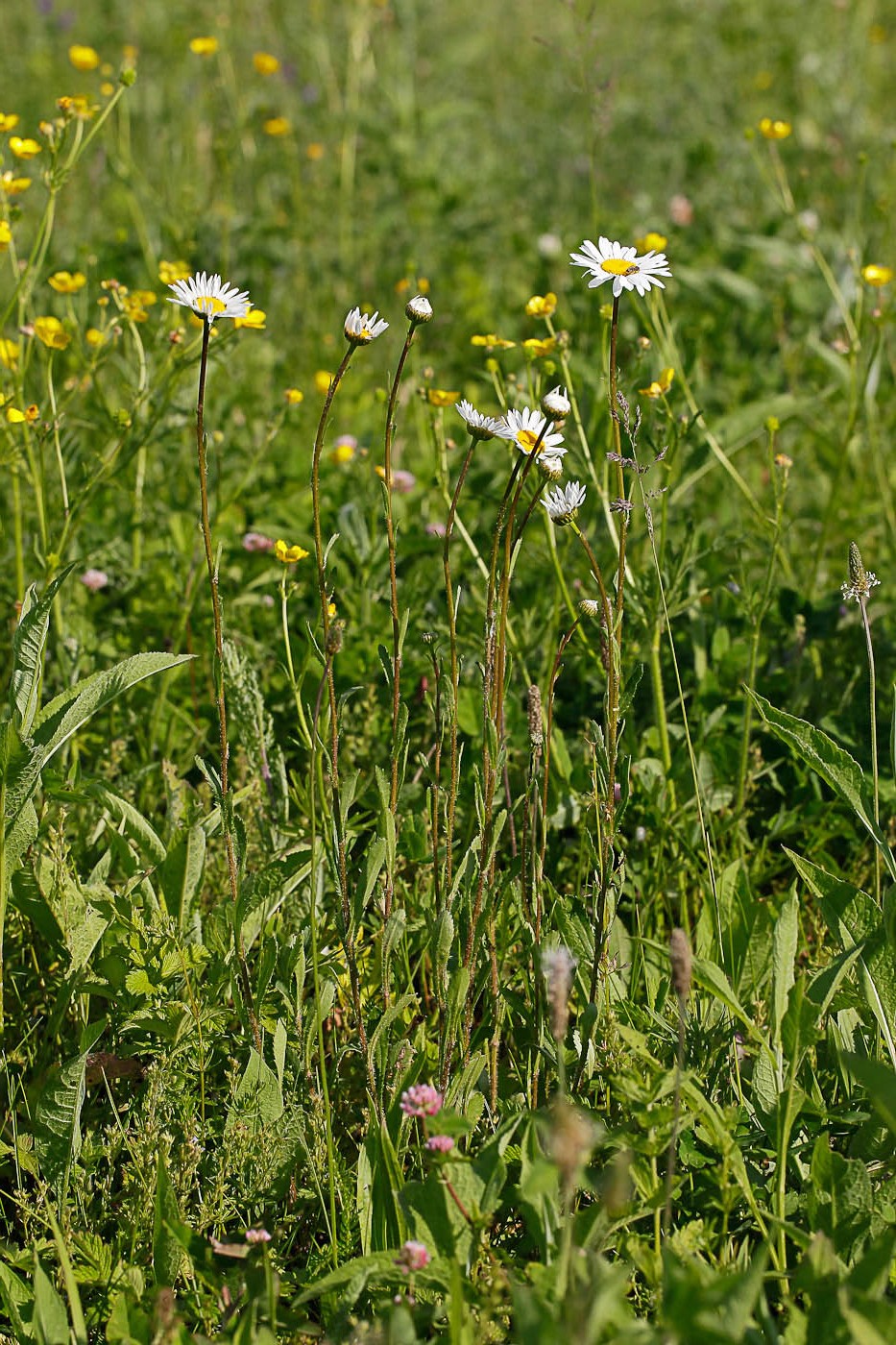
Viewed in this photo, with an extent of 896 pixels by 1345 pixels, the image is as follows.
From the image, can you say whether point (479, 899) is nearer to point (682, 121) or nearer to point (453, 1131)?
point (453, 1131)

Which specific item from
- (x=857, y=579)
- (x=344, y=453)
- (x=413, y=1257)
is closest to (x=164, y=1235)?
(x=413, y=1257)

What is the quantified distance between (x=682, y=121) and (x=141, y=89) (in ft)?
7.73

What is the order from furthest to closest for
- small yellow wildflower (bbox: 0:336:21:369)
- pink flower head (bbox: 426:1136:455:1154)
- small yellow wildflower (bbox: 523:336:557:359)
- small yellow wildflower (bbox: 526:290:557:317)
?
1. small yellow wildflower (bbox: 0:336:21:369)
2. small yellow wildflower (bbox: 526:290:557:317)
3. small yellow wildflower (bbox: 523:336:557:359)
4. pink flower head (bbox: 426:1136:455:1154)

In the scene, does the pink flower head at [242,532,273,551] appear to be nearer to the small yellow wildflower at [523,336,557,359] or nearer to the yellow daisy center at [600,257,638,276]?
the small yellow wildflower at [523,336,557,359]

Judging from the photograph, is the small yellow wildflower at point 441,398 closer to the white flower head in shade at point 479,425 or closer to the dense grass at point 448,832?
the dense grass at point 448,832

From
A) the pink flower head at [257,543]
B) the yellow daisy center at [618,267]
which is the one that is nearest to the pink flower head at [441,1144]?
the yellow daisy center at [618,267]

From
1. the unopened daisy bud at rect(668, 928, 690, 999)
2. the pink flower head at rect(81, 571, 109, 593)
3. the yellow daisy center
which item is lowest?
the unopened daisy bud at rect(668, 928, 690, 999)

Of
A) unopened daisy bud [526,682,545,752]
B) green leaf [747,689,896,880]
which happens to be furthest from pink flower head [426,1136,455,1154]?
green leaf [747,689,896,880]

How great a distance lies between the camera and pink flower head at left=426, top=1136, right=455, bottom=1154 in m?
1.24

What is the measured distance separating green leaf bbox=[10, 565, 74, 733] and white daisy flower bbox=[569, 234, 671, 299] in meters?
0.72

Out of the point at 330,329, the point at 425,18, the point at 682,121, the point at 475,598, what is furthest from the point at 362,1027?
the point at 425,18

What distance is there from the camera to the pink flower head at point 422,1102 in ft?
4.44

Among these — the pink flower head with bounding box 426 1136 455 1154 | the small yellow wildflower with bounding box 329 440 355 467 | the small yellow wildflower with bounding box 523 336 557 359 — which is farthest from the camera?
the small yellow wildflower with bounding box 329 440 355 467

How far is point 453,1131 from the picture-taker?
1.26 meters
